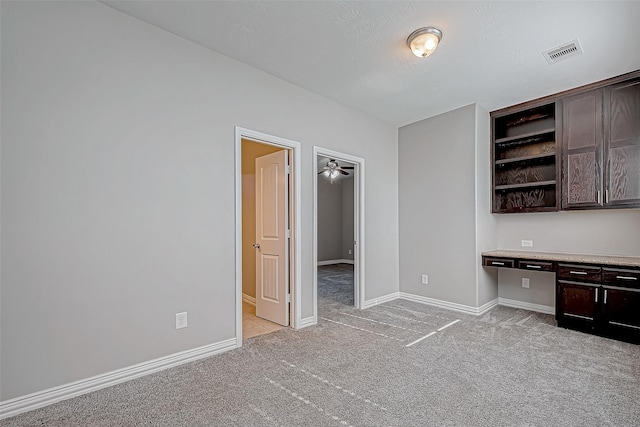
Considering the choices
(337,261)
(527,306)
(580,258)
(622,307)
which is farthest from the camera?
(337,261)

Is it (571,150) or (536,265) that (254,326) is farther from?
(571,150)

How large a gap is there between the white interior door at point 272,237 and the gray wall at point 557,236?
3151 millimetres

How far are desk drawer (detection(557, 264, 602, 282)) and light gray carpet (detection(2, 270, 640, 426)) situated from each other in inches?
23.6

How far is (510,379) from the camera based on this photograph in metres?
2.39

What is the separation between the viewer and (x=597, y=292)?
10.7ft

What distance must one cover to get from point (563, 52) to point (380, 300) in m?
3.52

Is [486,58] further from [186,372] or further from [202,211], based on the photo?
[186,372]

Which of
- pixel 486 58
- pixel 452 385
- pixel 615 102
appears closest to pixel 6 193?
pixel 452 385

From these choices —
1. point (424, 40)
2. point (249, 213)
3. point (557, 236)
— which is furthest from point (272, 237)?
point (557, 236)

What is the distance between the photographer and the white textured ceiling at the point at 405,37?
90.4 inches

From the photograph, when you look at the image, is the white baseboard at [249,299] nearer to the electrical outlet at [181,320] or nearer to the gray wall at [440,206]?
the electrical outlet at [181,320]

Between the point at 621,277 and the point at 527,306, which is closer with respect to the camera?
the point at 621,277

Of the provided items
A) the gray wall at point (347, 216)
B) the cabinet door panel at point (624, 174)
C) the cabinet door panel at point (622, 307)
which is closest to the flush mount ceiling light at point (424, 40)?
the cabinet door panel at point (624, 174)

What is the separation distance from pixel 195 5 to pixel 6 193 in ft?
5.86
